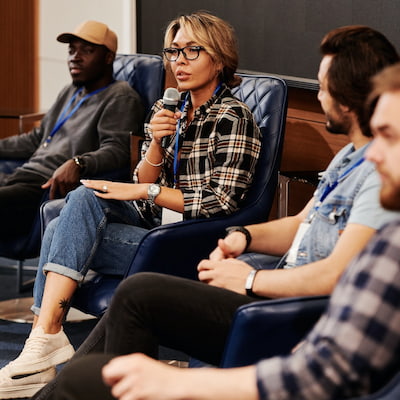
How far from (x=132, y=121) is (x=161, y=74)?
0.24 metres

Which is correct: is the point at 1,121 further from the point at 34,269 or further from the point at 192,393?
the point at 192,393

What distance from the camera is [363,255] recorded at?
1.26 metres

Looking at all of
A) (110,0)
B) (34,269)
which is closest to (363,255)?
(34,269)

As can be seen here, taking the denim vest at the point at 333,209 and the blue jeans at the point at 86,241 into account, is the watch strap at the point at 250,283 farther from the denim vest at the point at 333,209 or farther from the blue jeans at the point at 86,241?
the blue jeans at the point at 86,241

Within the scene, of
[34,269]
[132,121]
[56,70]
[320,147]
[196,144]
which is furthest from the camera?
[56,70]

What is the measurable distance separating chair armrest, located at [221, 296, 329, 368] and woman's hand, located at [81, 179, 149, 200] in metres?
1.04

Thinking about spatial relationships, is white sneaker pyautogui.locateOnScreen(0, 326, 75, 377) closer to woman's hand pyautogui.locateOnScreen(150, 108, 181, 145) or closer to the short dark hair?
woman's hand pyautogui.locateOnScreen(150, 108, 181, 145)

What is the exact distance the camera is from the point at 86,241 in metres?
2.68

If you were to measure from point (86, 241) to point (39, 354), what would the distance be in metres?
0.38

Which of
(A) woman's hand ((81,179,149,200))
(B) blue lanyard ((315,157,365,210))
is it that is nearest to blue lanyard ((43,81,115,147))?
(A) woman's hand ((81,179,149,200))

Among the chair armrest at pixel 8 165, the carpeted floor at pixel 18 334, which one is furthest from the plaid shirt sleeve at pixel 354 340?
the chair armrest at pixel 8 165

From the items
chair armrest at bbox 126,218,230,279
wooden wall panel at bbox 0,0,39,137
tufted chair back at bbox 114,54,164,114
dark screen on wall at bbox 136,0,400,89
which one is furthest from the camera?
wooden wall panel at bbox 0,0,39,137

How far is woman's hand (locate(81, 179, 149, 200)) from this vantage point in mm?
2711

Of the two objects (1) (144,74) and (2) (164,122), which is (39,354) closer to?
(2) (164,122)
